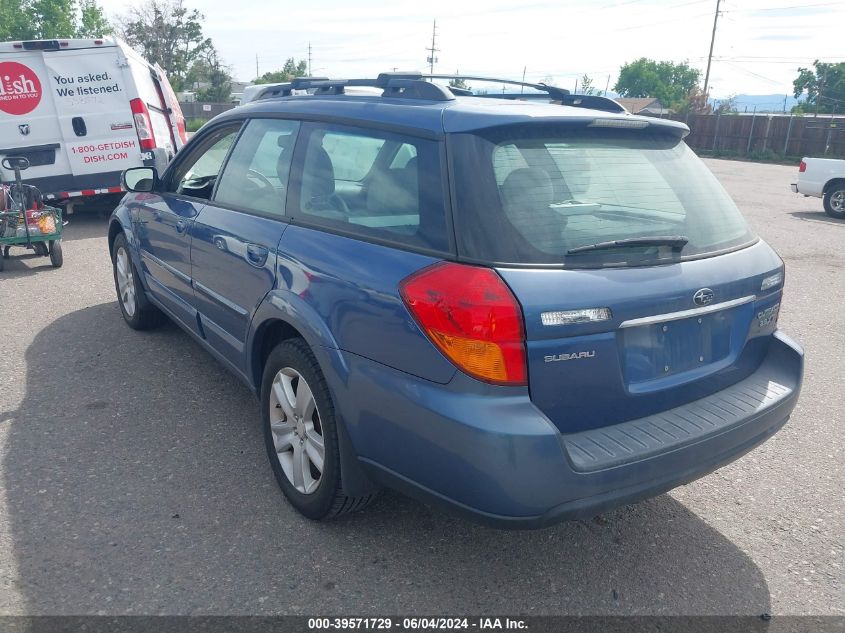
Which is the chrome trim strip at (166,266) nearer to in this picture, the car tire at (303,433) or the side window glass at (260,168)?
the side window glass at (260,168)

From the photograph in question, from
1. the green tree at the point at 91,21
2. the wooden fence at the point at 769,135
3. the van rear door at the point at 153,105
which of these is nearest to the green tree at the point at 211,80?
the green tree at the point at 91,21

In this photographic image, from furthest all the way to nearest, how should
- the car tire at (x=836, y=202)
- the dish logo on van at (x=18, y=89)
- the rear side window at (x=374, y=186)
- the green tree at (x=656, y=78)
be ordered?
the green tree at (x=656, y=78) → the car tire at (x=836, y=202) → the dish logo on van at (x=18, y=89) → the rear side window at (x=374, y=186)

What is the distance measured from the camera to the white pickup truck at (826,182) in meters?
14.7

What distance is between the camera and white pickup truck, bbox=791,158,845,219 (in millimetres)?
14734

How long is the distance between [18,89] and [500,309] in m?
9.79

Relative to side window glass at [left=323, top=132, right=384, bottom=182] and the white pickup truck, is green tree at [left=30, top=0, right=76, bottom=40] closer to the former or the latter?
the white pickup truck

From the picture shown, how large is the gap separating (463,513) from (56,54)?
9921 mm

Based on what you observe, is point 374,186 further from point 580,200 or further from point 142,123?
point 142,123

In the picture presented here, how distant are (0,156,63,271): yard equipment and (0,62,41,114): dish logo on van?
226 cm

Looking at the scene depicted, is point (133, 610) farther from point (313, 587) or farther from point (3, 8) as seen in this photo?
point (3, 8)

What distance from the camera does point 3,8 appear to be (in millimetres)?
55062

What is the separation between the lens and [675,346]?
2754 mm

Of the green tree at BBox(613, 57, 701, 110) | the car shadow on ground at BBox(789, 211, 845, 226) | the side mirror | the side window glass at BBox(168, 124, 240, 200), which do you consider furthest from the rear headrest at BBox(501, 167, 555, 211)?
the green tree at BBox(613, 57, 701, 110)

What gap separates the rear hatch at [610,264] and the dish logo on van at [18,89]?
30.6ft
